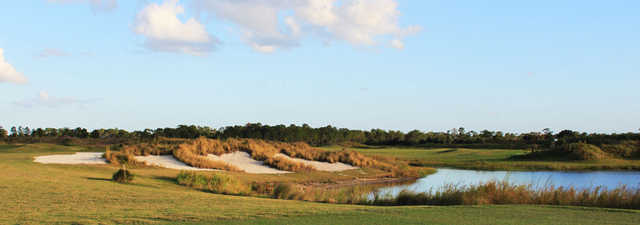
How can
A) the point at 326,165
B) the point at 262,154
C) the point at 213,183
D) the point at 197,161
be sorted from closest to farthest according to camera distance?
the point at 213,183, the point at 197,161, the point at 262,154, the point at 326,165

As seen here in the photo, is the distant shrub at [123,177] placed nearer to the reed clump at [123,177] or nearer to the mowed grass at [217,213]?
the reed clump at [123,177]

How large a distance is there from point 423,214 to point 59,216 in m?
6.31

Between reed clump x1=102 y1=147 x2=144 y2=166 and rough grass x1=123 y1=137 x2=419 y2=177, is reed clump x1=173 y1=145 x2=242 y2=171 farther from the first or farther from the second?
reed clump x1=102 y1=147 x2=144 y2=166

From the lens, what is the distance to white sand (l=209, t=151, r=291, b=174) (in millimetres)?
28603

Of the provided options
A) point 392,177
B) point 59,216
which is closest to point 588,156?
point 392,177

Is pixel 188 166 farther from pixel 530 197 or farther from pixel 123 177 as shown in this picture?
pixel 530 197

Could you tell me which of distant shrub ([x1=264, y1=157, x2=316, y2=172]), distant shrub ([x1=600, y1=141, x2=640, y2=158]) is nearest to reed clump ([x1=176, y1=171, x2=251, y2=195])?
distant shrub ([x1=264, y1=157, x2=316, y2=172])

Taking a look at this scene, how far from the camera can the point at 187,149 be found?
30.4 metres

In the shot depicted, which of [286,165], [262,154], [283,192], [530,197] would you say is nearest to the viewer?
[530,197]

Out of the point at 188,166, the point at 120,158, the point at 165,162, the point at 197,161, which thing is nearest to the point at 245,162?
the point at 197,161

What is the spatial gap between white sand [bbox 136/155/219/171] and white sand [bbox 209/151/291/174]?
110 inches

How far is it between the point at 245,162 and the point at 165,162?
490 centimetres

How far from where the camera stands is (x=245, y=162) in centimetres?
3088

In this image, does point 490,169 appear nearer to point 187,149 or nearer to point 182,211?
point 187,149
